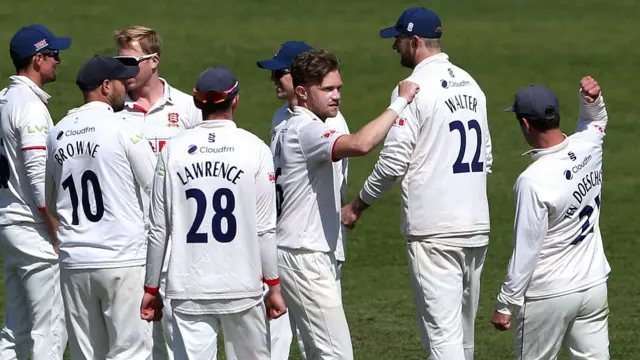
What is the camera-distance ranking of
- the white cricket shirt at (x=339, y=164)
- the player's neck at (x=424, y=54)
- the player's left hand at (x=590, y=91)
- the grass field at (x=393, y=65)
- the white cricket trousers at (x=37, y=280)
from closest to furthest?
the player's left hand at (x=590, y=91) → the white cricket shirt at (x=339, y=164) → the player's neck at (x=424, y=54) → the white cricket trousers at (x=37, y=280) → the grass field at (x=393, y=65)

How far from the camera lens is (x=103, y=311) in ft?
25.5

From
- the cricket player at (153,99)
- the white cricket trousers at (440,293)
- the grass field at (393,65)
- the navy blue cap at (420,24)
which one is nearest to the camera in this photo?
the white cricket trousers at (440,293)

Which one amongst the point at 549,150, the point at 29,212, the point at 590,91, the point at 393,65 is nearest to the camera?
the point at 549,150

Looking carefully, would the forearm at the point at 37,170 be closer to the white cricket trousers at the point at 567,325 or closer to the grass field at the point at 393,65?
the grass field at the point at 393,65

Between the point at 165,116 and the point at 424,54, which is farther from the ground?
the point at 424,54

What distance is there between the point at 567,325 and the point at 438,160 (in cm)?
143

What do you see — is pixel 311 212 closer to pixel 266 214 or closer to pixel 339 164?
pixel 266 214

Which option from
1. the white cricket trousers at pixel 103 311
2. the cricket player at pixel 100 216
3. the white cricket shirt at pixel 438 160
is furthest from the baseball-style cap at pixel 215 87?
the white cricket shirt at pixel 438 160

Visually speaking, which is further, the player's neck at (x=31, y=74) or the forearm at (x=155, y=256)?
the player's neck at (x=31, y=74)

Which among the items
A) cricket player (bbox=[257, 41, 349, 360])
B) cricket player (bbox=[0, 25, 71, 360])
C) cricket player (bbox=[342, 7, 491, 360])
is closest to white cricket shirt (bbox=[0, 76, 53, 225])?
cricket player (bbox=[0, 25, 71, 360])

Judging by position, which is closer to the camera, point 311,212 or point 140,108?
point 311,212

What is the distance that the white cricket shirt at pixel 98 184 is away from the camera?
7.57 metres

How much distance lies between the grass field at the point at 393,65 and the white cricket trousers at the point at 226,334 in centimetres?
339

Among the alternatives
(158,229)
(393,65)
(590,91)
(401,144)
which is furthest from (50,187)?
(393,65)
